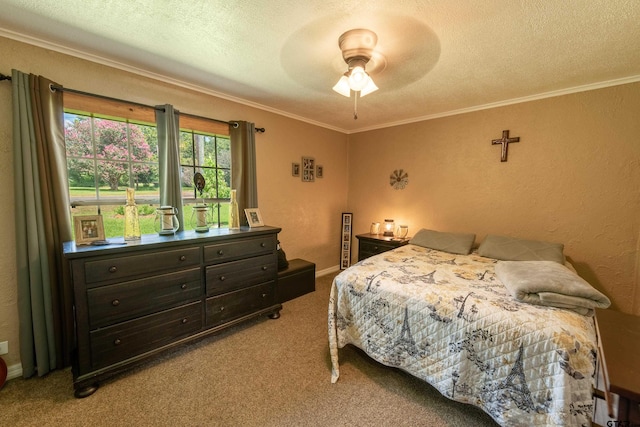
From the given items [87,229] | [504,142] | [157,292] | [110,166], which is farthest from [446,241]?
[110,166]

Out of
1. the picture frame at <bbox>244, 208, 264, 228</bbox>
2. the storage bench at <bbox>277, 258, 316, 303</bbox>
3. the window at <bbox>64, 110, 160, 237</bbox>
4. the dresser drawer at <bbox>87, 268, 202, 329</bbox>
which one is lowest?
the storage bench at <bbox>277, 258, 316, 303</bbox>

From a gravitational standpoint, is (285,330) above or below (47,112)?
below

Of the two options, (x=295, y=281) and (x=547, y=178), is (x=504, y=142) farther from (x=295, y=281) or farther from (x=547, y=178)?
(x=295, y=281)

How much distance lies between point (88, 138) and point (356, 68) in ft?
7.08

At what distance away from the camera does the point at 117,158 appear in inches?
86.0

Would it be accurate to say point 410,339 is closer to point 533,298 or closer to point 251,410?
point 533,298

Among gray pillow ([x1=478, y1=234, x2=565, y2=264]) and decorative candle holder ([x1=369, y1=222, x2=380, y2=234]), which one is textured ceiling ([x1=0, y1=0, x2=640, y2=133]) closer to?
gray pillow ([x1=478, y1=234, x2=565, y2=264])

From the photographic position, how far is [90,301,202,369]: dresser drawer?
5.54 feet

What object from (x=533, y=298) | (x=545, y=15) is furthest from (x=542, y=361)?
(x=545, y=15)

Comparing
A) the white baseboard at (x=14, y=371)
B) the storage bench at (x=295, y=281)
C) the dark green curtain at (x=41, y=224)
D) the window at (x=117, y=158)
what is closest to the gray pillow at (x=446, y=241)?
the storage bench at (x=295, y=281)

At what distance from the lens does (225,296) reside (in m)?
2.27

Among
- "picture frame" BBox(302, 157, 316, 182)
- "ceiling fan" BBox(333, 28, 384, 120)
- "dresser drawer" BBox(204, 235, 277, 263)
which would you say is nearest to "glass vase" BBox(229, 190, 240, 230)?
"dresser drawer" BBox(204, 235, 277, 263)

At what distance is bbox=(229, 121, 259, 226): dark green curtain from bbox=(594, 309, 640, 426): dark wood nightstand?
269cm

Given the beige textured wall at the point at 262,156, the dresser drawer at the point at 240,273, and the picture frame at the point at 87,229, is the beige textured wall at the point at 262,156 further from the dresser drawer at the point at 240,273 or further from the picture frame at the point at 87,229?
the dresser drawer at the point at 240,273
